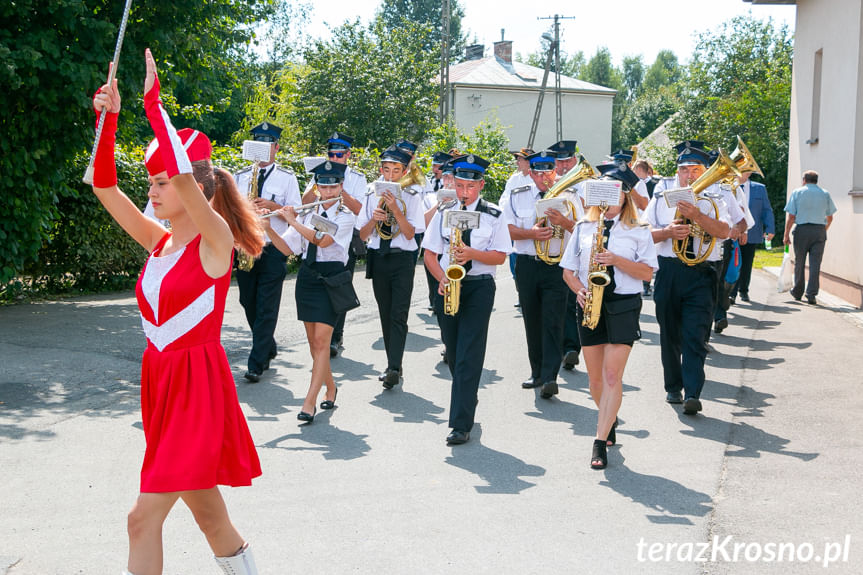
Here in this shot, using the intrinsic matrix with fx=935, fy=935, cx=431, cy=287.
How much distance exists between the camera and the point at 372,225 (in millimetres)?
8883

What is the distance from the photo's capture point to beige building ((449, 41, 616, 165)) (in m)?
59.3

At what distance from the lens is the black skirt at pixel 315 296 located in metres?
7.55

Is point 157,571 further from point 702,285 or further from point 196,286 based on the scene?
point 702,285

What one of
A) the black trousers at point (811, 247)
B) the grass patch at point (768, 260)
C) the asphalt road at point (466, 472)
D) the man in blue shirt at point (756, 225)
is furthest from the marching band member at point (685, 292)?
the grass patch at point (768, 260)

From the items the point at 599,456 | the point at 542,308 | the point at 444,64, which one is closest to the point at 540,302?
the point at 542,308

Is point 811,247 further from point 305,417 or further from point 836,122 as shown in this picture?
point 305,417

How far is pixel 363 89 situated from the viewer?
1415 inches

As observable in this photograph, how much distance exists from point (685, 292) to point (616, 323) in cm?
177

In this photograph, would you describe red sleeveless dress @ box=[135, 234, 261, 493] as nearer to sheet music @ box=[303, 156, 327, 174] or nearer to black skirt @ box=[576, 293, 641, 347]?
black skirt @ box=[576, 293, 641, 347]

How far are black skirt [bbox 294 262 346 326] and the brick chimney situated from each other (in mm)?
61067

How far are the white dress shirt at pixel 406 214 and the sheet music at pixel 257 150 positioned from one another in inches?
40.8

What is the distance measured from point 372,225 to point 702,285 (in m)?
3.07

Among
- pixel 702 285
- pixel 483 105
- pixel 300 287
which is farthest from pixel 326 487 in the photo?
pixel 483 105

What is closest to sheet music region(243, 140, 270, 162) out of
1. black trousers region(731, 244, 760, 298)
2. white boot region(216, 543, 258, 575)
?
white boot region(216, 543, 258, 575)
